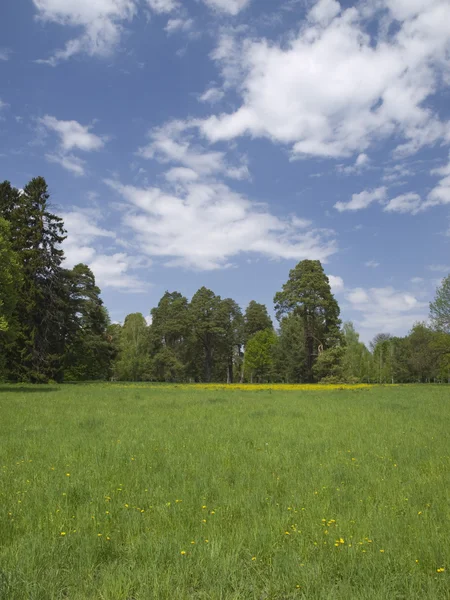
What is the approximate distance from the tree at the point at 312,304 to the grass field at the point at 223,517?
46.4 metres

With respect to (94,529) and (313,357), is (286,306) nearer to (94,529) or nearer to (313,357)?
(313,357)

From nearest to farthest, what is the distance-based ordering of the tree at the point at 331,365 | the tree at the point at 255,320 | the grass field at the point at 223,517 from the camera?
the grass field at the point at 223,517 < the tree at the point at 331,365 < the tree at the point at 255,320

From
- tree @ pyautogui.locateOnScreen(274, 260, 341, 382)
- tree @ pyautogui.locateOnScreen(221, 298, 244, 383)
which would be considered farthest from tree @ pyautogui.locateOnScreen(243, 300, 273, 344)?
tree @ pyautogui.locateOnScreen(274, 260, 341, 382)

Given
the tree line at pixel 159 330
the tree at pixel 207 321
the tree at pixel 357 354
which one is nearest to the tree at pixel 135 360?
the tree line at pixel 159 330

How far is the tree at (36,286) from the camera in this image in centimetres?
4084

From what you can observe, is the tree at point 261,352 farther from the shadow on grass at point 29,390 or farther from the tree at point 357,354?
the shadow on grass at point 29,390

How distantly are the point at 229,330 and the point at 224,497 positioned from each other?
7662cm

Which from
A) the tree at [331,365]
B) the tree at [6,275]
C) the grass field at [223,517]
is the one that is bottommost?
the grass field at [223,517]

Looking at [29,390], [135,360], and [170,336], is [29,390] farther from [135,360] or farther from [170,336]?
[170,336]

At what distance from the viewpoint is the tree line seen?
41.3 metres

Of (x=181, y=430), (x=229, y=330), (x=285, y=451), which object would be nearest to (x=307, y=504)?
(x=285, y=451)

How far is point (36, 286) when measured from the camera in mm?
41094

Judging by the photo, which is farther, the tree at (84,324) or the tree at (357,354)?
the tree at (357,354)

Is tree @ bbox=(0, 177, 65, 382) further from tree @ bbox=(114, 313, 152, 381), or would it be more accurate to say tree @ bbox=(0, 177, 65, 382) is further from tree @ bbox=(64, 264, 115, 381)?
tree @ bbox=(114, 313, 152, 381)
